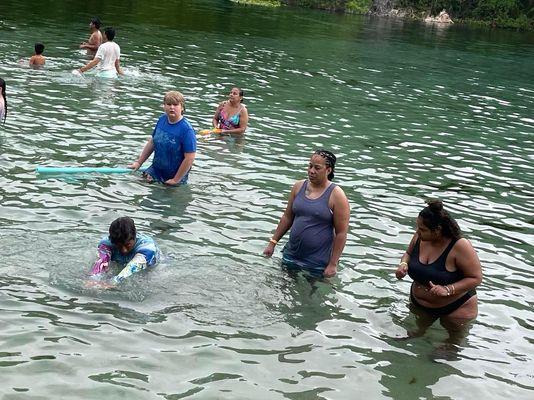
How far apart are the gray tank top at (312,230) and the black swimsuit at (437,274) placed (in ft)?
4.04

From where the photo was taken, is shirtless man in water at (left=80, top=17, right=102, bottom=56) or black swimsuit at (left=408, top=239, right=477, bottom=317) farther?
shirtless man in water at (left=80, top=17, right=102, bottom=56)

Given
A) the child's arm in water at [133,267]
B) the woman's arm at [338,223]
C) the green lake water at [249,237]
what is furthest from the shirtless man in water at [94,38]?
the woman's arm at [338,223]

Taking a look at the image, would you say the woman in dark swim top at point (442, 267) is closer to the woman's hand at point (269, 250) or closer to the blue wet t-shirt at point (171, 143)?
the woman's hand at point (269, 250)

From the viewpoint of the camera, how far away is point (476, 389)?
24.9 feet

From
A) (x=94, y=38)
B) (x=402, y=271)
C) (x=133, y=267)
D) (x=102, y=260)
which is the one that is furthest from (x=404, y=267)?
(x=94, y=38)

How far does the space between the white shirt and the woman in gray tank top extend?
13108mm

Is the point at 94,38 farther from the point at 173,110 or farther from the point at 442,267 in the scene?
the point at 442,267

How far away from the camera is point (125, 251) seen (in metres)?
8.95

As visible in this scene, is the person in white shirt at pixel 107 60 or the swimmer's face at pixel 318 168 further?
the person in white shirt at pixel 107 60

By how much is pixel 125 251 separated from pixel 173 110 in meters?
3.72

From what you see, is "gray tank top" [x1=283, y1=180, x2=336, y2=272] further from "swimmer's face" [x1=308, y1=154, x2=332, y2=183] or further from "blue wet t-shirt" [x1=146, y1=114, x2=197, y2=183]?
"blue wet t-shirt" [x1=146, y1=114, x2=197, y2=183]

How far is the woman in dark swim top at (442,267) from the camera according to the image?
8055mm

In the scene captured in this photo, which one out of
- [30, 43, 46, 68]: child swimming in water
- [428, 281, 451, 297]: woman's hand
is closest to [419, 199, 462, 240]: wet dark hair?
[428, 281, 451, 297]: woman's hand

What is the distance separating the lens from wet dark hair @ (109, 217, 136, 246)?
8.66 meters
